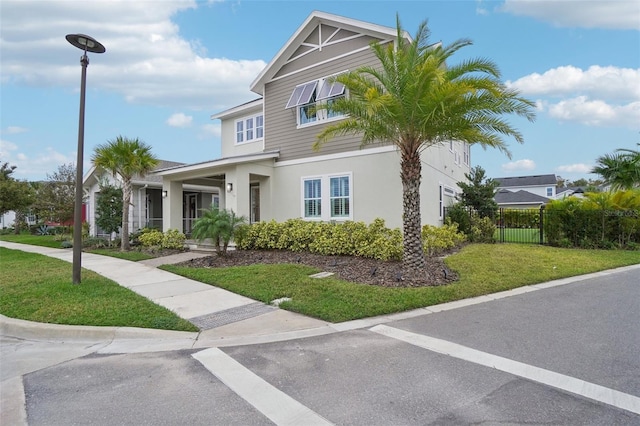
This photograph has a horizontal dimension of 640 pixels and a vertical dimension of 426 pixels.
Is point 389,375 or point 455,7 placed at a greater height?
point 455,7

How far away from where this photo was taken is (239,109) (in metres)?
17.4

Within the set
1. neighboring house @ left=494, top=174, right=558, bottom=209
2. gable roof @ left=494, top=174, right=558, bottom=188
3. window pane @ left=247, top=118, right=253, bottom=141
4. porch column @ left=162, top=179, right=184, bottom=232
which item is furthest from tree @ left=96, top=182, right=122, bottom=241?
gable roof @ left=494, top=174, right=558, bottom=188

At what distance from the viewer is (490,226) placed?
16.1m

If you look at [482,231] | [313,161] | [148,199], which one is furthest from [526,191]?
[148,199]

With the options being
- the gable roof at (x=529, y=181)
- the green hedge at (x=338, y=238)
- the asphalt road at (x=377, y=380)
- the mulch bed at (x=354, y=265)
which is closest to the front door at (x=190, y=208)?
the green hedge at (x=338, y=238)

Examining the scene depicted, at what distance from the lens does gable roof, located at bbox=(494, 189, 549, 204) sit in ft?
133

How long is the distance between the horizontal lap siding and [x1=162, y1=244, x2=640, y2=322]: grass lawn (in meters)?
5.45

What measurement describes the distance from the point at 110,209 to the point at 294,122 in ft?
34.0

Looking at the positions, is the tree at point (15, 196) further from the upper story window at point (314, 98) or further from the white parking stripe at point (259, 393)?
the white parking stripe at point (259, 393)

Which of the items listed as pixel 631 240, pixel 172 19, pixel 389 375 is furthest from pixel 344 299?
pixel 631 240

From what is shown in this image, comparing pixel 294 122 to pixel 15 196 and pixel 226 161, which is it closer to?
pixel 226 161

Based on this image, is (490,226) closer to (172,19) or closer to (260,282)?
(260,282)

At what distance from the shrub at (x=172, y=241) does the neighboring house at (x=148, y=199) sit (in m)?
5.05

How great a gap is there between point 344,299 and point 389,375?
286 cm
